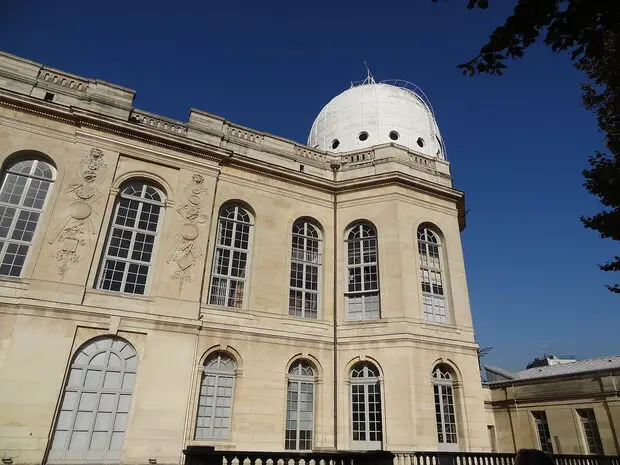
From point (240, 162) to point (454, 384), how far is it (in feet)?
35.3

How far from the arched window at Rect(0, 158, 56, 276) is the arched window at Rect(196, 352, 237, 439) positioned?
593 centimetres

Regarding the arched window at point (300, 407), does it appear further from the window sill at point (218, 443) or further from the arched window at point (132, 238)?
the arched window at point (132, 238)

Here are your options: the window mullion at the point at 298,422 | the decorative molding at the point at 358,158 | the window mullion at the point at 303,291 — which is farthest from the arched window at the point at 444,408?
the decorative molding at the point at 358,158

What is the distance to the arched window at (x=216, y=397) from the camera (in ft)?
38.6

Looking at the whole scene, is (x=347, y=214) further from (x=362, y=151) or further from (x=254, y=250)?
(x=254, y=250)

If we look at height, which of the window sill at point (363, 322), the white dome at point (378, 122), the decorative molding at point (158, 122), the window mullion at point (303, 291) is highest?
the white dome at point (378, 122)

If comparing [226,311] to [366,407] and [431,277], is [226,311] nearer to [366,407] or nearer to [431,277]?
[366,407]

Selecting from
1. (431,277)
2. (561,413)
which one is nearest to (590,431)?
(561,413)

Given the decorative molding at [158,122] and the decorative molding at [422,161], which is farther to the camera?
the decorative molding at [422,161]

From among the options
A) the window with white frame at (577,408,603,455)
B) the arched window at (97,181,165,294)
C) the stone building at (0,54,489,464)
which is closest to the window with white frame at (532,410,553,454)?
the window with white frame at (577,408,603,455)

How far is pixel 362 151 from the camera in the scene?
56.9ft

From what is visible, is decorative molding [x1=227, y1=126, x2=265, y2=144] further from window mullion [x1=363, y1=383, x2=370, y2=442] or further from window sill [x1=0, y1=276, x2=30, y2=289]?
window mullion [x1=363, y1=383, x2=370, y2=442]

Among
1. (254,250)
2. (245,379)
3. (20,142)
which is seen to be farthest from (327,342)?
(20,142)

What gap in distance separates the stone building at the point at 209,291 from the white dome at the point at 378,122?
13.8 ft
